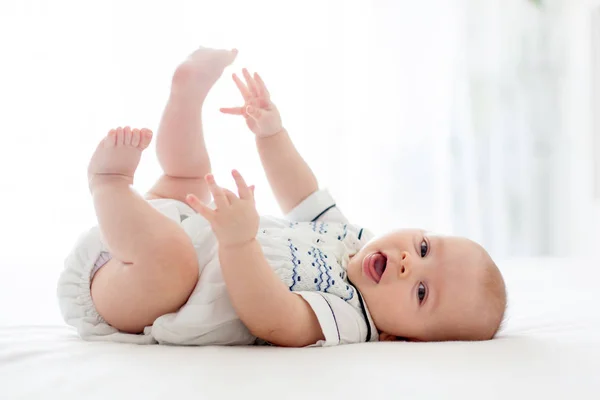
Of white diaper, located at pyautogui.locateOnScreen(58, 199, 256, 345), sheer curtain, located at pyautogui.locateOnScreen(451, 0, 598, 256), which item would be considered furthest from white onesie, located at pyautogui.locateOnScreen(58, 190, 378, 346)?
sheer curtain, located at pyautogui.locateOnScreen(451, 0, 598, 256)


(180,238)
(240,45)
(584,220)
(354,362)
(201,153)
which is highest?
(240,45)

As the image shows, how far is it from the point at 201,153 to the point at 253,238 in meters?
0.37

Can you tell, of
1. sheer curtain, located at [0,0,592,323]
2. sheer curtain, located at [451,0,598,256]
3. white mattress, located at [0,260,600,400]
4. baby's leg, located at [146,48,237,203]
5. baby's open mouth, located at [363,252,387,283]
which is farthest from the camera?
sheer curtain, located at [451,0,598,256]

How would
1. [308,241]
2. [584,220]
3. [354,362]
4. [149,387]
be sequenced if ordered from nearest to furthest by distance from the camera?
[149,387], [354,362], [308,241], [584,220]

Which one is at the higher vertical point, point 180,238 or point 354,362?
point 180,238

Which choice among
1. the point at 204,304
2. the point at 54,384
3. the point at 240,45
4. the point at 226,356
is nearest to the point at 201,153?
the point at 204,304

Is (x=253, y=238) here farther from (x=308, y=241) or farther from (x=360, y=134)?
(x=360, y=134)

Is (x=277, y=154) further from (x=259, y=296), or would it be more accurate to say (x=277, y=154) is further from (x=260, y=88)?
(x=259, y=296)

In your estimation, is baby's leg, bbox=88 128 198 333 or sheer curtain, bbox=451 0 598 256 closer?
Result: baby's leg, bbox=88 128 198 333

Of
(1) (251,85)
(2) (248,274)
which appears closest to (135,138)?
(2) (248,274)

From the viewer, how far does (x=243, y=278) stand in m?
0.90

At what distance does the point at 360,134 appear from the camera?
3.17m

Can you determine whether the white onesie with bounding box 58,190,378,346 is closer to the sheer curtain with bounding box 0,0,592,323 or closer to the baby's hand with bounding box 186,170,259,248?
the baby's hand with bounding box 186,170,259,248

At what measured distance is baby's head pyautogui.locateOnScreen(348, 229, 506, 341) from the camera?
1.00 metres
